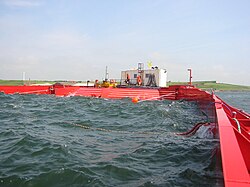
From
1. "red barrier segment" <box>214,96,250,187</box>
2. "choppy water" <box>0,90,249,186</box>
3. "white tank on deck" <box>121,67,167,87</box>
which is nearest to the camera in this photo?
"red barrier segment" <box>214,96,250,187</box>

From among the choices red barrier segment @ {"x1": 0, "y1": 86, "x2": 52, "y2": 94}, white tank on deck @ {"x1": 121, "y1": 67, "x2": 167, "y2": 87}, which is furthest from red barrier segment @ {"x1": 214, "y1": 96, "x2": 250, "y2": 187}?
white tank on deck @ {"x1": 121, "y1": 67, "x2": 167, "y2": 87}

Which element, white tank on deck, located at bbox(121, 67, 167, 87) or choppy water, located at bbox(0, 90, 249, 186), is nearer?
choppy water, located at bbox(0, 90, 249, 186)

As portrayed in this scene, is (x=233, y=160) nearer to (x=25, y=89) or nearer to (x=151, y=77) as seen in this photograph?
(x=25, y=89)

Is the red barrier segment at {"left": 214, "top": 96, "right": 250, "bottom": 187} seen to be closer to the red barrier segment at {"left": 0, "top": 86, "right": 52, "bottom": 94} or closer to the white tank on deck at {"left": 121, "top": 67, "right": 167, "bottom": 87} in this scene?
the red barrier segment at {"left": 0, "top": 86, "right": 52, "bottom": 94}

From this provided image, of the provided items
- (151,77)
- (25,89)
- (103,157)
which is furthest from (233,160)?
(151,77)

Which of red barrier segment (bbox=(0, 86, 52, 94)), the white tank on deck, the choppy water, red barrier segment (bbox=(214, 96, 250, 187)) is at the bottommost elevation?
the choppy water

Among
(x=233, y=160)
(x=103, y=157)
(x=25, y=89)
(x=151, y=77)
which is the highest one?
(x=151, y=77)

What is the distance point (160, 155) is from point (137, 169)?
3.14 feet

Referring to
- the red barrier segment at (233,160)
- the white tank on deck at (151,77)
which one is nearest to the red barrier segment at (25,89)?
the white tank on deck at (151,77)

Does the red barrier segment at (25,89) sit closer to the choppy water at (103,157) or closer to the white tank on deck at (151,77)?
the white tank on deck at (151,77)

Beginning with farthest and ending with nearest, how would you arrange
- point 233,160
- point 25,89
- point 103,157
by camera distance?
point 25,89 < point 103,157 < point 233,160

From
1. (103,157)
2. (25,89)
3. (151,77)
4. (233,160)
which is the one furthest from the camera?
(151,77)

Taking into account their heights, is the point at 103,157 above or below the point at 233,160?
below

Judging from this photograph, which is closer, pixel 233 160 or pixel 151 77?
pixel 233 160
